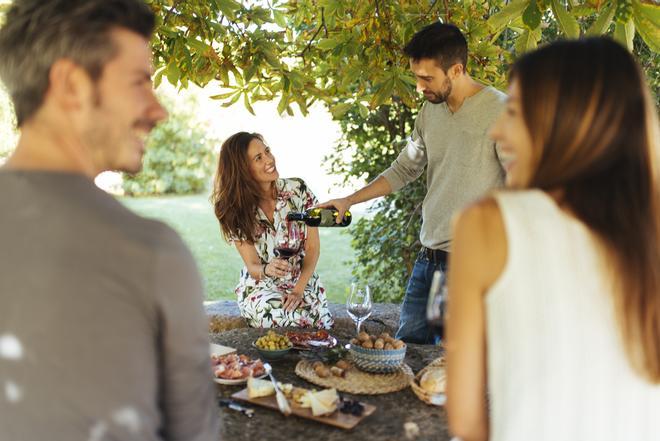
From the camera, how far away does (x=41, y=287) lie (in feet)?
3.34

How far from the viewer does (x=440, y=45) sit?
2.96 m

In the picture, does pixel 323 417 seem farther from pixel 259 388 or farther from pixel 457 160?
pixel 457 160

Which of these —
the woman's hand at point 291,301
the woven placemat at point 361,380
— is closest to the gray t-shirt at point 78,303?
the woven placemat at point 361,380

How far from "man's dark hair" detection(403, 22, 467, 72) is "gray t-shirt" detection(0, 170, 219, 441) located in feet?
7.37

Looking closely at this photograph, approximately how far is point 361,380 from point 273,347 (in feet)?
1.21

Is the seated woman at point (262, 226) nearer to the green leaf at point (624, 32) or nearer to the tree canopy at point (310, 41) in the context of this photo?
the tree canopy at point (310, 41)

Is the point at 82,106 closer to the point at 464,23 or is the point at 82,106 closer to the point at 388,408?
the point at 388,408

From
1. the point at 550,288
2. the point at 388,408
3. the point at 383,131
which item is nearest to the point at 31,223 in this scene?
the point at 550,288

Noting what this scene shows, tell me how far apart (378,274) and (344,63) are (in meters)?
2.68

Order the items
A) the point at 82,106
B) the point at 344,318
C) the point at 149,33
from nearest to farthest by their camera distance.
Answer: the point at 82,106 → the point at 149,33 → the point at 344,318

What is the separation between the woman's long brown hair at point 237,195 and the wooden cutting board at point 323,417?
199 cm

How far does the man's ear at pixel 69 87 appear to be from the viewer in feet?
3.66

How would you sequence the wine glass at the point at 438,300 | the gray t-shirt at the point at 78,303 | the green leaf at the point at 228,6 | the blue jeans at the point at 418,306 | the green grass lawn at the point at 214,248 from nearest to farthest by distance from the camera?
1. the gray t-shirt at the point at 78,303
2. the wine glass at the point at 438,300
3. the green leaf at the point at 228,6
4. the blue jeans at the point at 418,306
5. the green grass lawn at the point at 214,248

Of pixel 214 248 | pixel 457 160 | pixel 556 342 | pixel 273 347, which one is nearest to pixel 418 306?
pixel 457 160
